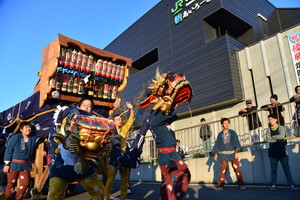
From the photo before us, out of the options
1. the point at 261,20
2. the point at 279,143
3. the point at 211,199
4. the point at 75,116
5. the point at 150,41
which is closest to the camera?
the point at 75,116

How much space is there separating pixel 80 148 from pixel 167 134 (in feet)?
6.20

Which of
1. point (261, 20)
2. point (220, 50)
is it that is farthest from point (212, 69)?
point (261, 20)

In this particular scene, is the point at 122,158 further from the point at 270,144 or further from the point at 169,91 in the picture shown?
the point at 270,144

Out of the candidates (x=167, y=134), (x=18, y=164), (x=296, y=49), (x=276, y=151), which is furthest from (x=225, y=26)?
(x=18, y=164)

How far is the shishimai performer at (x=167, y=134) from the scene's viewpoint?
3994mm

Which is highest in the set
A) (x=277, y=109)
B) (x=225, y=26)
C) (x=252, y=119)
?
(x=225, y=26)

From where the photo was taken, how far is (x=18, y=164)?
529cm

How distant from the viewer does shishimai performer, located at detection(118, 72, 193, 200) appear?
3994 mm

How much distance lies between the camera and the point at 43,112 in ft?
20.8

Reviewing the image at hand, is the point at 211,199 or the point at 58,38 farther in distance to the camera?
the point at 58,38

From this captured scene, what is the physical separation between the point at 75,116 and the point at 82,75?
4429 millimetres

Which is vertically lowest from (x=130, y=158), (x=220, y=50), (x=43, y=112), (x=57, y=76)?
(x=130, y=158)

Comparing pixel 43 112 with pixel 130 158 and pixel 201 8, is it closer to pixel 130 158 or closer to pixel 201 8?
pixel 130 158

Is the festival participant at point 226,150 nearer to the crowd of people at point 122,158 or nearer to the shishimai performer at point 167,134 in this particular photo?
the crowd of people at point 122,158
